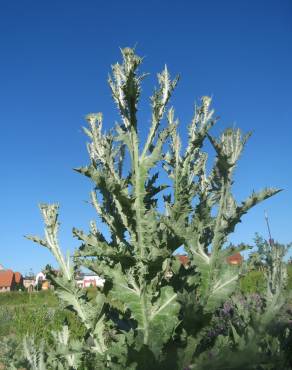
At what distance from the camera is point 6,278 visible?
7262 centimetres

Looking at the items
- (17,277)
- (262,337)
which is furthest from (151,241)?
(17,277)

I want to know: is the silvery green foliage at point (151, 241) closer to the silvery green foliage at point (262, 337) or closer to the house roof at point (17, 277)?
the silvery green foliage at point (262, 337)

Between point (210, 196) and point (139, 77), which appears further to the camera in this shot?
→ point (210, 196)

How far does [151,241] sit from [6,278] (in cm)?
7506

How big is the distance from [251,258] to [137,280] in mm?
879

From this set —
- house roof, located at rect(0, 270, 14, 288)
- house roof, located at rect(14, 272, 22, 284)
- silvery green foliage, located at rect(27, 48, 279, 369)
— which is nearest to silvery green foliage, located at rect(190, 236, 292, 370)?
silvery green foliage, located at rect(27, 48, 279, 369)

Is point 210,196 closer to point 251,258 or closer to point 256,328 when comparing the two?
point 251,258

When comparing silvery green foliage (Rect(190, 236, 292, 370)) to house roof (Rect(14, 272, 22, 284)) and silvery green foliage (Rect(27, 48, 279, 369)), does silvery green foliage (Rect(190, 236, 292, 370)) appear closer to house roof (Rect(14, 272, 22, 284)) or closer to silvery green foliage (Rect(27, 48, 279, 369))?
silvery green foliage (Rect(27, 48, 279, 369))

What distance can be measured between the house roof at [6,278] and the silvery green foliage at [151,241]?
73.0 metres

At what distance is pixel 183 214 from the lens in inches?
131

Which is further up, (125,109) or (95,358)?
(125,109)

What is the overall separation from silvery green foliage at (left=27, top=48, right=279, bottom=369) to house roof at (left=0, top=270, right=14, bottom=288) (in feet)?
240

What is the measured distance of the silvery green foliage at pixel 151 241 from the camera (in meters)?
2.89

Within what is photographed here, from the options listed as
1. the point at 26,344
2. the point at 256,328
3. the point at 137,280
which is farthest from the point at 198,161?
the point at 26,344
